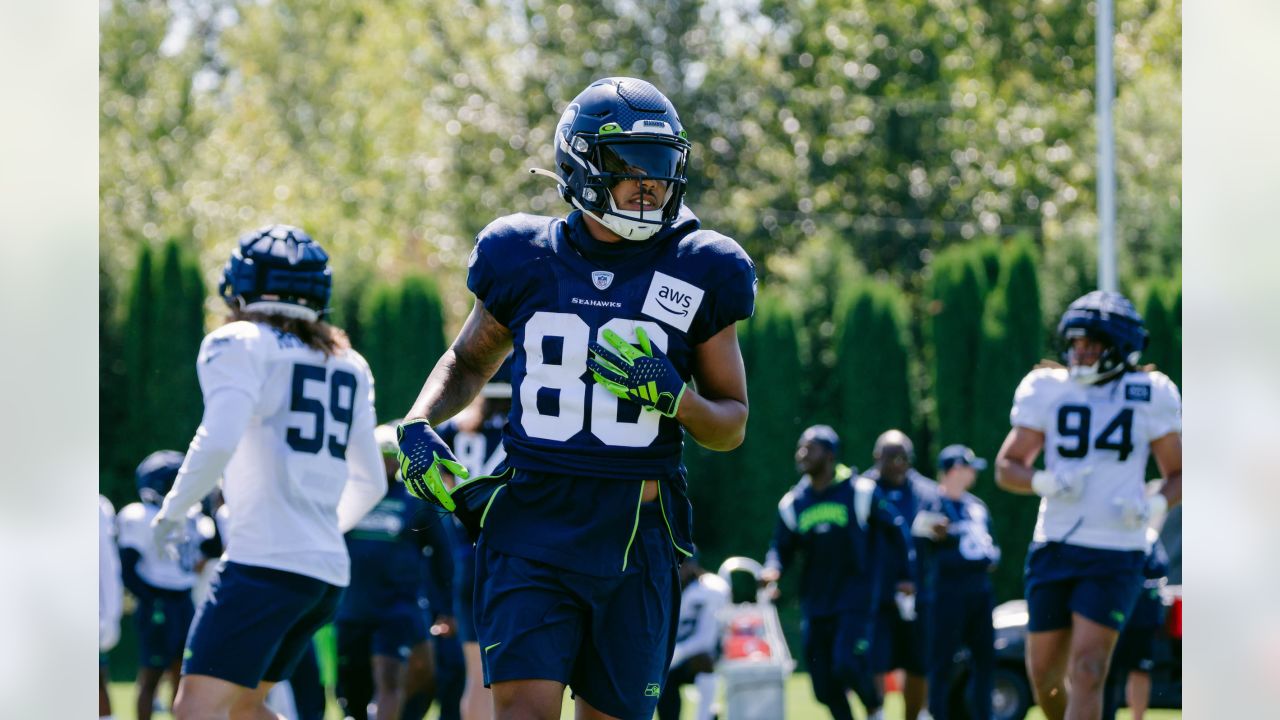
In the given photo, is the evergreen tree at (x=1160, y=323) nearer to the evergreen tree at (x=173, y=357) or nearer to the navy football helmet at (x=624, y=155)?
the evergreen tree at (x=173, y=357)

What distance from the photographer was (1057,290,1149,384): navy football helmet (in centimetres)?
737

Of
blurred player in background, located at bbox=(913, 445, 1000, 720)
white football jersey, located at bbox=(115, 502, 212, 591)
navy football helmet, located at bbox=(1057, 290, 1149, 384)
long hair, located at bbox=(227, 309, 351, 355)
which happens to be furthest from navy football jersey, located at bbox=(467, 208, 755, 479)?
blurred player in background, located at bbox=(913, 445, 1000, 720)

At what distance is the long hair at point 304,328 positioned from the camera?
587cm

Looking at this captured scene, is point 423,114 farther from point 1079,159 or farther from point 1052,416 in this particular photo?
point 1052,416

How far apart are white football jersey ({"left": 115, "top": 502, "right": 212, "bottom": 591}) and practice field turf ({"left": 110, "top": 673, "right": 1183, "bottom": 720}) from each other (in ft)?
6.57

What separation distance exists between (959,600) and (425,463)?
22.8 ft

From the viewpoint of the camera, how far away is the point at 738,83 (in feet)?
99.2

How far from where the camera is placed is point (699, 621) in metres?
11.0

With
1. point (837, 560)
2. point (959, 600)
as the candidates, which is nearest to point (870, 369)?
point (837, 560)

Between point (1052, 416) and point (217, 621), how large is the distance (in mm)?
4031

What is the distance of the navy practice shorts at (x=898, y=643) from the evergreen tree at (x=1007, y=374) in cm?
746

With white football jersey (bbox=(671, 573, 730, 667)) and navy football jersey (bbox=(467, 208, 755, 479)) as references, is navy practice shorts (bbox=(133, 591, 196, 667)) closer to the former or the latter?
white football jersey (bbox=(671, 573, 730, 667))

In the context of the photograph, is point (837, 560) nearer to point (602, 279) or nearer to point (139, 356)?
point (602, 279)

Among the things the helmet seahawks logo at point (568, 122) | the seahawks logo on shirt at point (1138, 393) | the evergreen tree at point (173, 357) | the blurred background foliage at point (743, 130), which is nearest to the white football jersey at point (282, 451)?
the helmet seahawks logo at point (568, 122)
